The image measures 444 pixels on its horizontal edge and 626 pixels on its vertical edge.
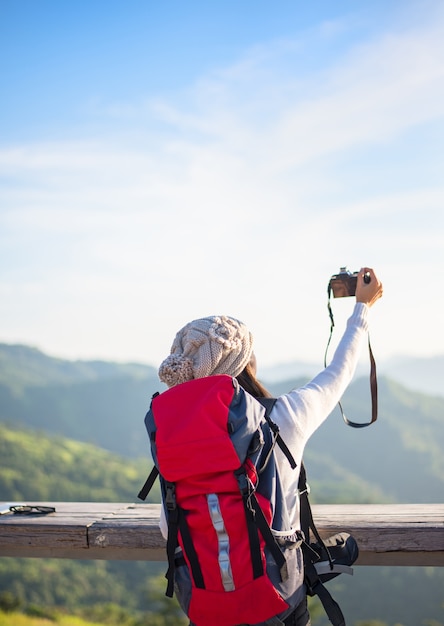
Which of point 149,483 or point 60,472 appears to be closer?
point 149,483

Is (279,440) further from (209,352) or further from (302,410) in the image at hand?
(209,352)

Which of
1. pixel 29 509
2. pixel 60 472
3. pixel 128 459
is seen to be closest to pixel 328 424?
pixel 128 459

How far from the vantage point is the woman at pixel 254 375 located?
2.53 meters

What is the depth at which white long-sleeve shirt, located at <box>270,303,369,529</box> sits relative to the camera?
8.28ft

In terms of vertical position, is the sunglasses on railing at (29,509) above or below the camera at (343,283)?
below

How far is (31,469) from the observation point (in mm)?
54062

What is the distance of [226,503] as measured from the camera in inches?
95.1

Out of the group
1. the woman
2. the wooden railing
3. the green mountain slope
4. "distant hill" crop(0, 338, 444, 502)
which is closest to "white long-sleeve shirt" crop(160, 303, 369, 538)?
the woman

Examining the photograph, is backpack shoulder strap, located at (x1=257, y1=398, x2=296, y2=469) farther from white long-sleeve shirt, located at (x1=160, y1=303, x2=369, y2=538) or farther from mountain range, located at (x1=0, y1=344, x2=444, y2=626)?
mountain range, located at (x1=0, y1=344, x2=444, y2=626)

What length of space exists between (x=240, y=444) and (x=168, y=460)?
0.86 feet

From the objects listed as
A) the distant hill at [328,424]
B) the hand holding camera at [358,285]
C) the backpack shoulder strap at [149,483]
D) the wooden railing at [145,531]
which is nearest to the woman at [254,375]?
the backpack shoulder strap at [149,483]

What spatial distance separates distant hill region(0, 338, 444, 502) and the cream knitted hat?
65854mm

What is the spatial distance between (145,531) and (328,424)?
8467cm

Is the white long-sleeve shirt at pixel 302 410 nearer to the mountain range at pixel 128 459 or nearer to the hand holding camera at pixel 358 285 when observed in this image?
the hand holding camera at pixel 358 285
